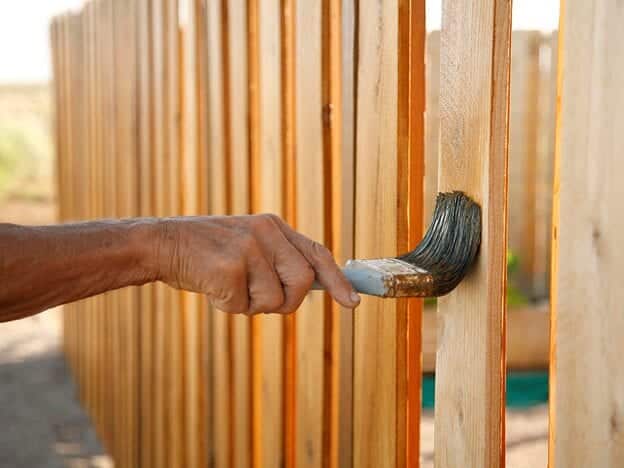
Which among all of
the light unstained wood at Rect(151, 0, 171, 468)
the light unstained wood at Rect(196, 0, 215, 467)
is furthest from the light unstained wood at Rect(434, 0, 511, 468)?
the light unstained wood at Rect(151, 0, 171, 468)

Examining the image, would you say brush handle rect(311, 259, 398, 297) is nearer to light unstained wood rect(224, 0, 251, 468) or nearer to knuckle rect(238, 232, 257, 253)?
knuckle rect(238, 232, 257, 253)

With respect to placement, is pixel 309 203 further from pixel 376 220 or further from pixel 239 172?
pixel 239 172

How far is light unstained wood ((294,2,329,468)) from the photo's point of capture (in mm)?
1994

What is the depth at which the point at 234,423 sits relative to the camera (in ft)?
8.96

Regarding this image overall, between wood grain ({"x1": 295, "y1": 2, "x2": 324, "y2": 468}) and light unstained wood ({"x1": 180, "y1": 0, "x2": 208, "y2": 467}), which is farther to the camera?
light unstained wood ({"x1": 180, "y1": 0, "x2": 208, "y2": 467})

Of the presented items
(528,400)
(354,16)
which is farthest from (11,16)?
(354,16)

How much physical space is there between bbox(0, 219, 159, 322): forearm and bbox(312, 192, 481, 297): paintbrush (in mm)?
366

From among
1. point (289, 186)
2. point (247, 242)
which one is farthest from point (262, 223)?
point (289, 186)

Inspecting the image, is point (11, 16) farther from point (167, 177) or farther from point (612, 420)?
point (612, 420)

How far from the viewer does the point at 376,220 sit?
172 centimetres

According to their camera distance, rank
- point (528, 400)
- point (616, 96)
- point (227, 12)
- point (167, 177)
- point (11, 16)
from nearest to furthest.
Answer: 1. point (616, 96)
2. point (227, 12)
3. point (167, 177)
4. point (528, 400)
5. point (11, 16)

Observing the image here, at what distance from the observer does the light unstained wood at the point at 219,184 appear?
2668 mm

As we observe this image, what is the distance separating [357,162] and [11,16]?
37035mm

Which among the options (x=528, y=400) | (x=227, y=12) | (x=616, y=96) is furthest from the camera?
(x=528, y=400)
